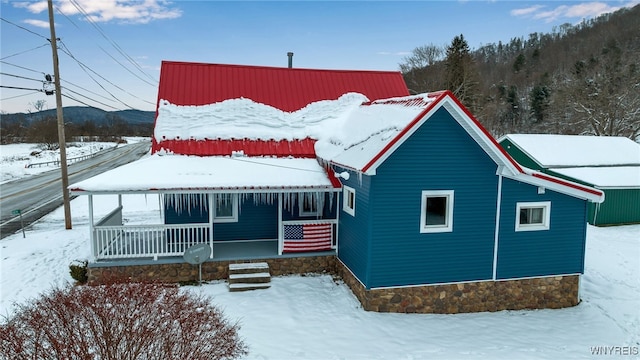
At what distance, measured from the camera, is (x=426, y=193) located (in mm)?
9719

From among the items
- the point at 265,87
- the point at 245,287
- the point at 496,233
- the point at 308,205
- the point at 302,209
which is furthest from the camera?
the point at 265,87

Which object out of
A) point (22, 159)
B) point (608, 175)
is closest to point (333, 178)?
point (608, 175)

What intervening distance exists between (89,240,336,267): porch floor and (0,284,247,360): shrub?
5.81 metres

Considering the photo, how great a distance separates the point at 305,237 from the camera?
460 inches

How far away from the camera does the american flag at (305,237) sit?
38.1 feet

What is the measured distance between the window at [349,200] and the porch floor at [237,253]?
1.46 m

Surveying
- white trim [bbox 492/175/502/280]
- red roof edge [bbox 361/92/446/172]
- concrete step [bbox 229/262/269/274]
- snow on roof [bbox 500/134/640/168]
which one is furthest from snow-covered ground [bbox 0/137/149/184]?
snow on roof [bbox 500/134/640/168]

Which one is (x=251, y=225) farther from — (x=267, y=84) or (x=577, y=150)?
(x=577, y=150)

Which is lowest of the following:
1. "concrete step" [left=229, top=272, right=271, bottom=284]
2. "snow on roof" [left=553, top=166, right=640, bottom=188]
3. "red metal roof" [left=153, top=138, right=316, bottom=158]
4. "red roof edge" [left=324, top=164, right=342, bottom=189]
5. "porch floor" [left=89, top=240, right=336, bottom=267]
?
"concrete step" [left=229, top=272, right=271, bottom=284]

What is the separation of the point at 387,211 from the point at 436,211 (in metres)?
1.28

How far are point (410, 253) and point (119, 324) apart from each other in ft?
21.4

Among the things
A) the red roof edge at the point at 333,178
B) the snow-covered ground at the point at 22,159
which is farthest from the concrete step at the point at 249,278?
the snow-covered ground at the point at 22,159

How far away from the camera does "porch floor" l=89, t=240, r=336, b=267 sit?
10.8 m

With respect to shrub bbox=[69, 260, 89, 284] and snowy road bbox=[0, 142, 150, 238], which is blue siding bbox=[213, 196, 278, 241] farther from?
snowy road bbox=[0, 142, 150, 238]
